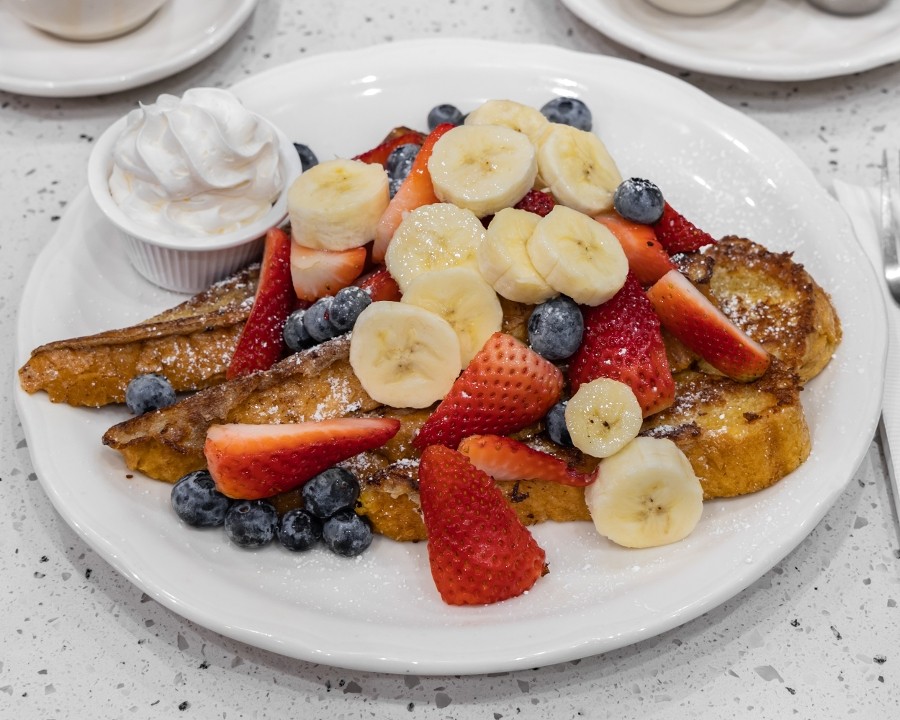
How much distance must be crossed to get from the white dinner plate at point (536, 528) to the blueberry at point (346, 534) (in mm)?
26

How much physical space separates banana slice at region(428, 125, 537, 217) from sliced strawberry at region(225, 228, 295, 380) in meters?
0.32

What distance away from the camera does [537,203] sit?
5.37 feet

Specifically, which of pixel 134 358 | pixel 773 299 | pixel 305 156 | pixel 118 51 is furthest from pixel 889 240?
pixel 118 51

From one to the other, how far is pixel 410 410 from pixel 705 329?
0.49 m

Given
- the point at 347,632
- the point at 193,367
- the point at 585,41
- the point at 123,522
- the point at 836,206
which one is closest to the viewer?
the point at 347,632

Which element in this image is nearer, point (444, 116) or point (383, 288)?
point (383, 288)

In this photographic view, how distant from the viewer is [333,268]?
1656 millimetres

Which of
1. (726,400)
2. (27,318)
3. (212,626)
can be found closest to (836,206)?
(726,400)

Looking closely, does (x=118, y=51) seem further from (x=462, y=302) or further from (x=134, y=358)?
(x=462, y=302)

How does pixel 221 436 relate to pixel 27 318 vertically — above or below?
above

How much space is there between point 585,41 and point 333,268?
1.20m

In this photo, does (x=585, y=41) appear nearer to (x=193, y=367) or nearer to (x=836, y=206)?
(x=836, y=206)

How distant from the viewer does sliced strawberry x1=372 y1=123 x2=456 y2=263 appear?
65.2 inches

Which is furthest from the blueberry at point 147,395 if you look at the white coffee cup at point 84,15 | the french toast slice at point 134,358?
the white coffee cup at point 84,15
